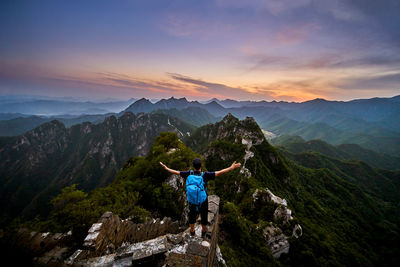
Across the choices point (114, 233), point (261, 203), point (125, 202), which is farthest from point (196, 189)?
point (261, 203)

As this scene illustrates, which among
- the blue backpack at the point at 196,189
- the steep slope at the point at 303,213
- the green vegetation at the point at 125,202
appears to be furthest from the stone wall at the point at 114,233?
the steep slope at the point at 303,213

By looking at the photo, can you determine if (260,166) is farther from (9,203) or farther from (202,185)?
(9,203)

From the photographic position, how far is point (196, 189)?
5.86 m

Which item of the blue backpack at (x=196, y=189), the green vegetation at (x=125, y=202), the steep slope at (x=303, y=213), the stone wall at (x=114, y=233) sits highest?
the blue backpack at (x=196, y=189)

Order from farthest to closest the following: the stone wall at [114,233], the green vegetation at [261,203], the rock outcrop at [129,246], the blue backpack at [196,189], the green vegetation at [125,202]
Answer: the green vegetation at [261,203] → the green vegetation at [125,202] → the stone wall at [114,233] → the blue backpack at [196,189] → the rock outcrop at [129,246]

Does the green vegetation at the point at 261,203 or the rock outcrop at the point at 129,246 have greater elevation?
the rock outcrop at the point at 129,246

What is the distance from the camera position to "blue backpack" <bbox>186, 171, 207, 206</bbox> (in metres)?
5.85

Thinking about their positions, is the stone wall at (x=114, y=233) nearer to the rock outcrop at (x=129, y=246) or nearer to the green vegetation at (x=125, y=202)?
the rock outcrop at (x=129, y=246)

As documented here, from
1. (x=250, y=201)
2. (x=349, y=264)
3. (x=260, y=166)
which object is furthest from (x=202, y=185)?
(x=260, y=166)

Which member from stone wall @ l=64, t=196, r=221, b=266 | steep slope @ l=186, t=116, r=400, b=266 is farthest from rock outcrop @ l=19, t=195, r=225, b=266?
steep slope @ l=186, t=116, r=400, b=266

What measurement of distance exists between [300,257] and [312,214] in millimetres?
43108

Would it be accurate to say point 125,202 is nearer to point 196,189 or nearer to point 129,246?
point 129,246

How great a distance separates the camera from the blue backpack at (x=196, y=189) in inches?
230

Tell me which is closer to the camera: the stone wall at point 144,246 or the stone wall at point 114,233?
the stone wall at point 144,246
